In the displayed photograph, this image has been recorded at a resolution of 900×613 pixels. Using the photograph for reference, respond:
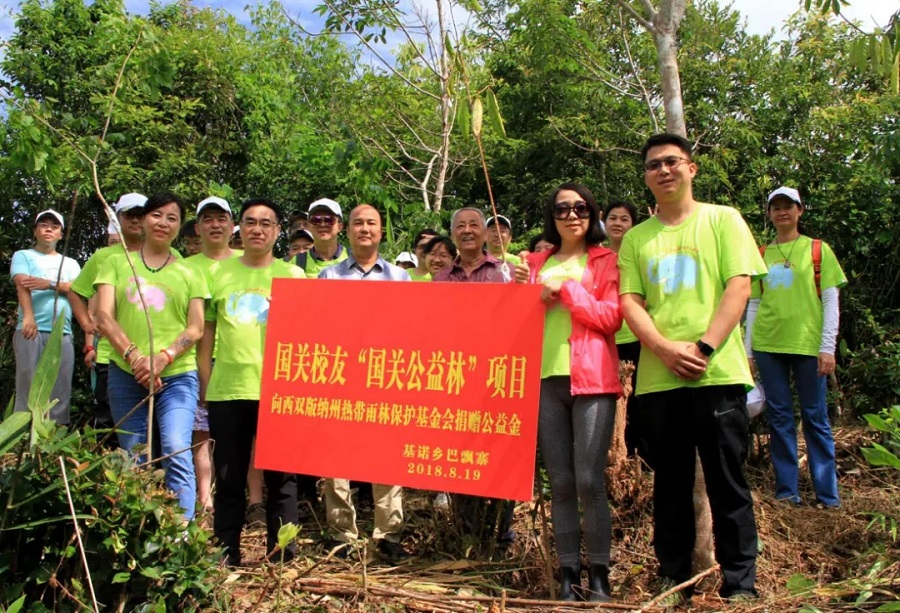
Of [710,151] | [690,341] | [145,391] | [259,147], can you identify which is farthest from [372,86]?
[690,341]

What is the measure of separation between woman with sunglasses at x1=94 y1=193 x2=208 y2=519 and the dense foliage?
3.13m

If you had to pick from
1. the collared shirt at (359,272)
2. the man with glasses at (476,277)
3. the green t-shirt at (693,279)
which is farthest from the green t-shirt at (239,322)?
the green t-shirt at (693,279)

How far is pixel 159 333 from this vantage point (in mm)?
3936

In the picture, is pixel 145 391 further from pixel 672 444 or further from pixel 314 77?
pixel 314 77

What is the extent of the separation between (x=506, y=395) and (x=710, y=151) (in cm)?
775

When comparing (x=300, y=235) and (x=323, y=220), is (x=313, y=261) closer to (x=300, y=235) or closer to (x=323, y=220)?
(x=323, y=220)

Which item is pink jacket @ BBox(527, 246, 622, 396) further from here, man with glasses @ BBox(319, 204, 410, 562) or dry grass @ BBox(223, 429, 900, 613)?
man with glasses @ BBox(319, 204, 410, 562)

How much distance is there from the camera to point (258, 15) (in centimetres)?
1916

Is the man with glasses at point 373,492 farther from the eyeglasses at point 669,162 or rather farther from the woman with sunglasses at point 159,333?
the eyeglasses at point 669,162

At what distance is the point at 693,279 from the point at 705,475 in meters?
0.77

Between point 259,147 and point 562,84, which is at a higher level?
point 562,84

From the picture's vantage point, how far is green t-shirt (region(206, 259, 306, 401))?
12.7ft

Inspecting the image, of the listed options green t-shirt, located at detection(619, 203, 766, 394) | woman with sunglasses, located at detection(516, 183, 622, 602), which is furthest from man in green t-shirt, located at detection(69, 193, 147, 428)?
green t-shirt, located at detection(619, 203, 766, 394)

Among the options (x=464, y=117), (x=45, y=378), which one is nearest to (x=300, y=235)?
(x=464, y=117)
